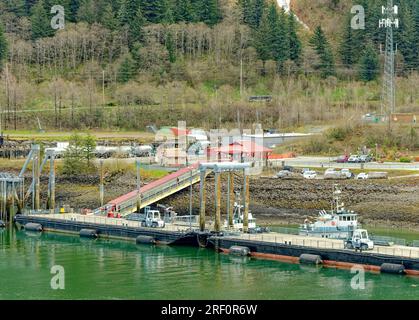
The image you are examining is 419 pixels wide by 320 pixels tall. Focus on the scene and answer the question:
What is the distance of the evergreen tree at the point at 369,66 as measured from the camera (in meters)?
141

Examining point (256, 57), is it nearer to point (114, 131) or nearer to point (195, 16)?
point (195, 16)

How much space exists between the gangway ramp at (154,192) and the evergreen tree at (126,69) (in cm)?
5045

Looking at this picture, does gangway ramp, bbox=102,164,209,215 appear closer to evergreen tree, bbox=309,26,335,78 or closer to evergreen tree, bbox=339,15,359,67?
evergreen tree, bbox=309,26,335,78

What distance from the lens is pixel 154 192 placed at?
86.4m

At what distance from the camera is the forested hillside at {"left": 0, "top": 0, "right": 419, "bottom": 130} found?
128m

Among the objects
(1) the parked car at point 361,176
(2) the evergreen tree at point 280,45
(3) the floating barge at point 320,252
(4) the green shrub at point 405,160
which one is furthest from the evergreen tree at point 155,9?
(3) the floating barge at point 320,252

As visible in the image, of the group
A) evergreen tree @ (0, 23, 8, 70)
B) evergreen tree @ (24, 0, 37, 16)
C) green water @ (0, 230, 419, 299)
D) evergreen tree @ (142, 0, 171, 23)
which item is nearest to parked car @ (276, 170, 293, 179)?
green water @ (0, 230, 419, 299)

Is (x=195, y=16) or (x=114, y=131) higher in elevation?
(x=195, y=16)

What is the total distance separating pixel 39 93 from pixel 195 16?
1118 inches

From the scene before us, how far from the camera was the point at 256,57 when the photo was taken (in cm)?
14475

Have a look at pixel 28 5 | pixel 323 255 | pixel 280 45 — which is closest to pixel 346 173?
pixel 323 255

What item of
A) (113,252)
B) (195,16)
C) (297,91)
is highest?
(195,16)
